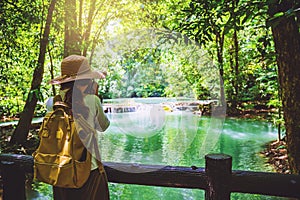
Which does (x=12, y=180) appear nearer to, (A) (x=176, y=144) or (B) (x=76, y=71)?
(B) (x=76, y=71)

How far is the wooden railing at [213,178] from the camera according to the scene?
5.77 ft

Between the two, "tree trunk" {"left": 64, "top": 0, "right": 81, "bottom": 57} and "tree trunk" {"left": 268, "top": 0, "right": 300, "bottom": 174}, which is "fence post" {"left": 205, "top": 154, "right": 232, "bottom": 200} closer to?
"tree trunk" {"left": 268, "top": 0, "right": 300, "bottom": 174}

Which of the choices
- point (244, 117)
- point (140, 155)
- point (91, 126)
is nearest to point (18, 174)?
point (91, 126)

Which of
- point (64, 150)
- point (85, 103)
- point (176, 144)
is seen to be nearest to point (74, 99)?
point (85, 103)

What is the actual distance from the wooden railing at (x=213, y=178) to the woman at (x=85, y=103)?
22 centimetres

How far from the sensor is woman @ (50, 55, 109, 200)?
1702 mm

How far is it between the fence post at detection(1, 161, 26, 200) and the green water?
77 cm

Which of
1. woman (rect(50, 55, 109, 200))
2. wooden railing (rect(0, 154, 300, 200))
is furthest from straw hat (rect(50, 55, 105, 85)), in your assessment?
wooden railing (rect(0, 154, 300, 200))

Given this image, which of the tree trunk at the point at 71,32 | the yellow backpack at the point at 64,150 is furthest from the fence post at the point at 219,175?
the tree trunk at the point at 71,32

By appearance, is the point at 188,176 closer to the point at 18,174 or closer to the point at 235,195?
the point at 18,174

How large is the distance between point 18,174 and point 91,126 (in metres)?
0.98

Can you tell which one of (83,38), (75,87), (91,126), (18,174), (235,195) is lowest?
(235,195)

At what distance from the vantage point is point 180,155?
6.67m

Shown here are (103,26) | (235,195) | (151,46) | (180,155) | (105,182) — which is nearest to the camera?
(105,182)
